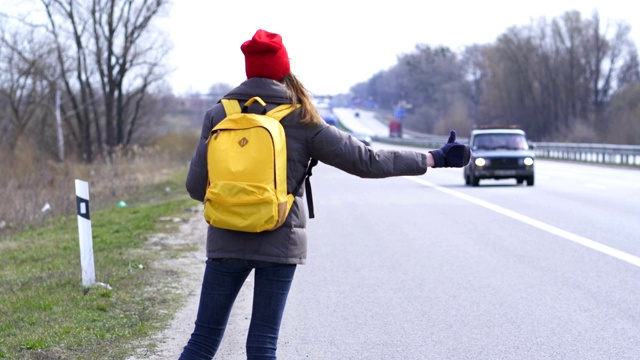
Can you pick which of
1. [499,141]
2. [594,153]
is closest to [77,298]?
[499,141]

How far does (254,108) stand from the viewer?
14.5 ft

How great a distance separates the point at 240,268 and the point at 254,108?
2.29ft

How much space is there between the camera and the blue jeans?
441cm

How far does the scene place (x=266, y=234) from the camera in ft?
14.3

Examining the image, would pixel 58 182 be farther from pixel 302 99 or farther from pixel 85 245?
pixel 302 99

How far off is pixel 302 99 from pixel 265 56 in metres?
0.25

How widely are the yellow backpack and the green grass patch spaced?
2.88 metres

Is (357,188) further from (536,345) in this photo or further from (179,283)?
(536,345)

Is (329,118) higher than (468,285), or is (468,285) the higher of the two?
(329,118)

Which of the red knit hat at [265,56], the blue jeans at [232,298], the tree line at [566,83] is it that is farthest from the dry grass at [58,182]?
the tree line at [566,83]

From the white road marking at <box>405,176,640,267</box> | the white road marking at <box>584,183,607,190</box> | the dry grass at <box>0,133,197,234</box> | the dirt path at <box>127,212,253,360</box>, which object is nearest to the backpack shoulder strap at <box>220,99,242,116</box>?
the dirt path at <box>127,212,253,360</box>

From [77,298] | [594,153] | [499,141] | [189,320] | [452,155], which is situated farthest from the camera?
[594,153]

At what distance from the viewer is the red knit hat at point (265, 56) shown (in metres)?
4.46

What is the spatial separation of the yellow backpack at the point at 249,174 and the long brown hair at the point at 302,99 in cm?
14
